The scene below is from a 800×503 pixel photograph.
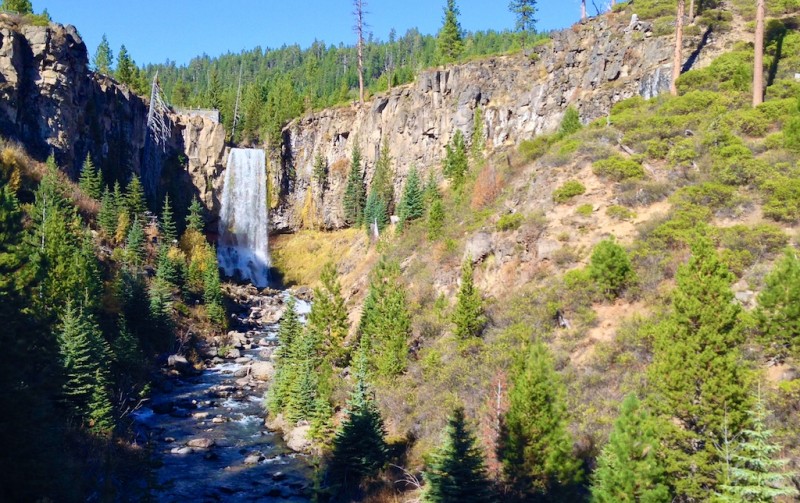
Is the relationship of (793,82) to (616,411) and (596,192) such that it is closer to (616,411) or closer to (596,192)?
(596,192)

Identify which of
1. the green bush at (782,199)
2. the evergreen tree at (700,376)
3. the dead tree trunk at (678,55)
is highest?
the dead tree trunk at (678,55)

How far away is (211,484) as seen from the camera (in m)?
24.5

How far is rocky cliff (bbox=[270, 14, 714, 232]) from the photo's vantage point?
48188mm

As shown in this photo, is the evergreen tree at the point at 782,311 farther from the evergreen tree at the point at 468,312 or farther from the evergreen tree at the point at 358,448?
the evergreen tree at the point at 358,448

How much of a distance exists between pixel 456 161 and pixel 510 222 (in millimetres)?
25567

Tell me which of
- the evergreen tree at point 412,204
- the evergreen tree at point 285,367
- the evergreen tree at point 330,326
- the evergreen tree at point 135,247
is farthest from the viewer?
the evergreen tree at point 412,204

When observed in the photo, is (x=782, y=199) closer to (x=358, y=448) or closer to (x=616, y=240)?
(x=616, y=240)

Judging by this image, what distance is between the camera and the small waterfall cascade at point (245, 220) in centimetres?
7769

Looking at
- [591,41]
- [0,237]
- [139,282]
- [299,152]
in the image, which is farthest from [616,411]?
[299,152]

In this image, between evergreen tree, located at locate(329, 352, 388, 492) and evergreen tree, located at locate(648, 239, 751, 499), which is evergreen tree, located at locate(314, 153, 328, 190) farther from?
evergreen tree, located at locate(648, 239, 751, 499)

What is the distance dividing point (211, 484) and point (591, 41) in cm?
5020

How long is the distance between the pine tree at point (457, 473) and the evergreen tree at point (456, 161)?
120 feet

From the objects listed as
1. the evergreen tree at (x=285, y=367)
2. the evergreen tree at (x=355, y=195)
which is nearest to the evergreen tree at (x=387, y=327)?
the evergreen tree at (x=285, y=367)

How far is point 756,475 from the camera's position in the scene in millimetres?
12453
